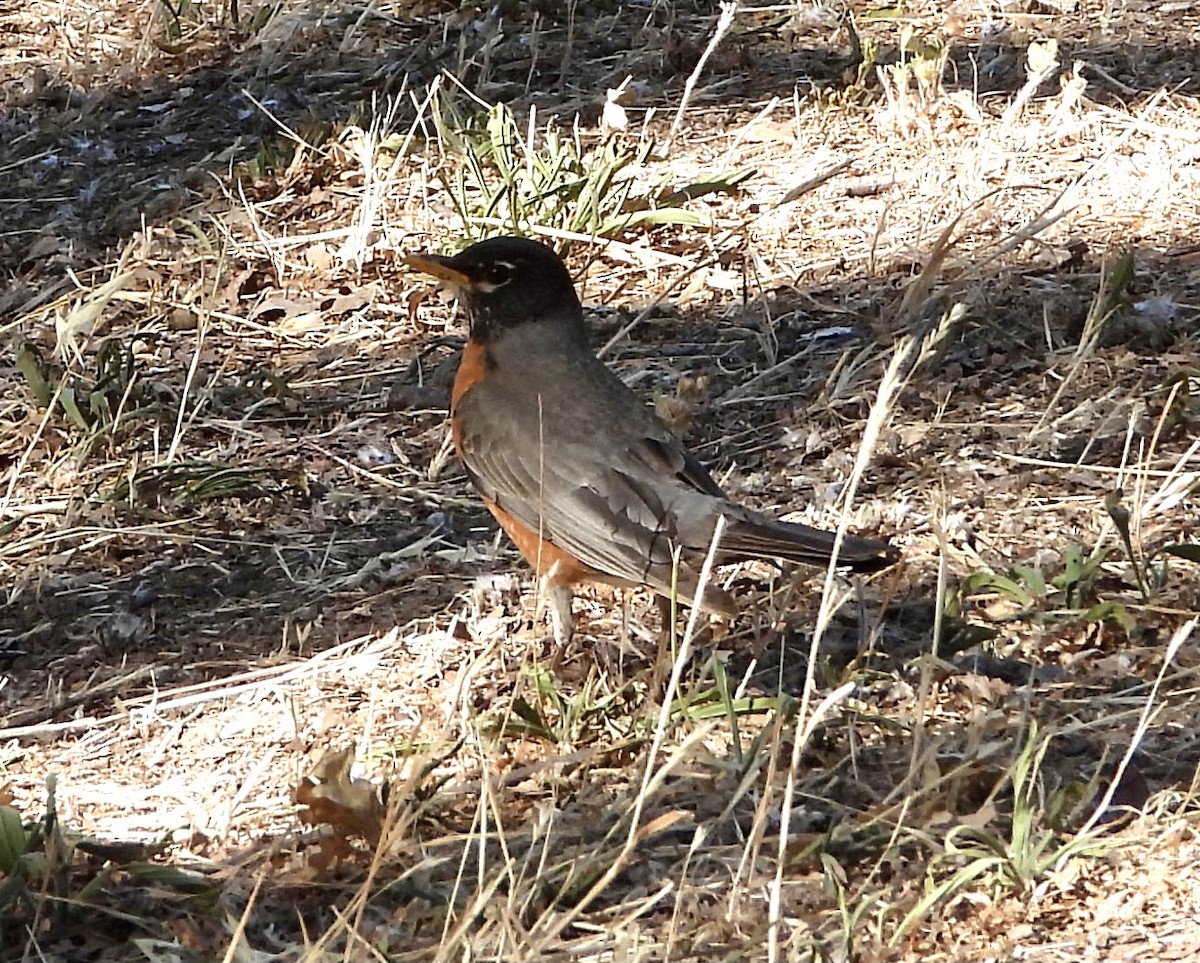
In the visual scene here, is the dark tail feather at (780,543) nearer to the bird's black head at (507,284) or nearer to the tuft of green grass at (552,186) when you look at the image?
the bird's black head at (507,284)

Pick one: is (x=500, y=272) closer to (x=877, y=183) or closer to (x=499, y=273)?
(x=499, y=273)

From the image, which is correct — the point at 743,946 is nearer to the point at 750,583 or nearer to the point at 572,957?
the point at 572,957

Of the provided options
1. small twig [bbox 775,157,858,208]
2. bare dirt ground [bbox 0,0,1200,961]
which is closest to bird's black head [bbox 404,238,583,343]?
bare dirt ground [bbox 0,0,1200,961]

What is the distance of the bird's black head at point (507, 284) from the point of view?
5.07 metres

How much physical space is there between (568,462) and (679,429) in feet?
2.65

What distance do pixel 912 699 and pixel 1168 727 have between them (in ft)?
1.75

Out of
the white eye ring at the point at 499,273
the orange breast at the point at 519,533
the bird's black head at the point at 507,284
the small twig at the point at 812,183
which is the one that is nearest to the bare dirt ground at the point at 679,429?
the small twig at the point at 812,183

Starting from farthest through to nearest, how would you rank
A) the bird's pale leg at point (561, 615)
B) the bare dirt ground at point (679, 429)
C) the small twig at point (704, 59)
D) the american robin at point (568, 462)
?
the small twig at point (704, 59) < the bird's pale leg at point (561, 615) < the american robin at point (568, 462) < the bare dirt ground at point (679, 429)

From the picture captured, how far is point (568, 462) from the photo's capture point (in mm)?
4660

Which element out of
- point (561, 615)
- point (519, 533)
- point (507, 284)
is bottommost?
point (561, 615)

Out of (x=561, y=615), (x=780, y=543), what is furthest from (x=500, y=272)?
(x=780, y=543)

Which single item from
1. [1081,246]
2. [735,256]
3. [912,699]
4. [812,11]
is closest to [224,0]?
[812,11]

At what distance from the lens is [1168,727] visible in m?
3.84

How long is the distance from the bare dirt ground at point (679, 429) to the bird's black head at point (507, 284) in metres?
0.53
